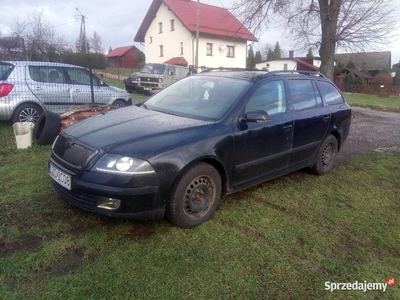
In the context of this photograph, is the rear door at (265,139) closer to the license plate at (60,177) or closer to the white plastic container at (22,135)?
the license plate at (60,177)

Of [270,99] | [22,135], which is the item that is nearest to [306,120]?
[270,99]

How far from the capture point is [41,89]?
7.39 meters

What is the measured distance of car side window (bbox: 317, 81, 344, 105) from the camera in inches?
200

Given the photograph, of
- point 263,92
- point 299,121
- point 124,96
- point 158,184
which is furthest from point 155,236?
point 124,96

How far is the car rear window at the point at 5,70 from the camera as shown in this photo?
23.0 ft

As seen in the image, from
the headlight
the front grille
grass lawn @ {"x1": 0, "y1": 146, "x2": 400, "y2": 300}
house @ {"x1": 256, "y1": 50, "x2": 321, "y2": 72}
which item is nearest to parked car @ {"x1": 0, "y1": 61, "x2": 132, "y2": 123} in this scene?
grass lawn @ {"x1": 0, "y1": 146, "x2": 400, "y2": 300}

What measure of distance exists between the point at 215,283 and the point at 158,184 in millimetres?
995

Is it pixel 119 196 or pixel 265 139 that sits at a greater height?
pixel 265 139

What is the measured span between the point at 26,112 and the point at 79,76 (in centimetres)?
161

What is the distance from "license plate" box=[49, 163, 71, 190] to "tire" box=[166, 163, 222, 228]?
995mm

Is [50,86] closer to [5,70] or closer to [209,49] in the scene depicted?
[5,70]

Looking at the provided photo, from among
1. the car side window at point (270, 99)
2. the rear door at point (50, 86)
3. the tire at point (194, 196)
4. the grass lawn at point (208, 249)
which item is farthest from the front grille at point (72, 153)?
the rear door at point (50, 86)

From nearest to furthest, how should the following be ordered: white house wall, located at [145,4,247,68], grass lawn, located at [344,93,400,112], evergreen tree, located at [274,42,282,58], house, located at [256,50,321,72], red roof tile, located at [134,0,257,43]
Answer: grass lawn, located at [344,93,400,112]
red roof tile, located at [134,0,257,43]
white house wall, located at [145,4,247,68]
house, located at [256,50,321,72]
evergreen tree, located at [274,42,282,58]

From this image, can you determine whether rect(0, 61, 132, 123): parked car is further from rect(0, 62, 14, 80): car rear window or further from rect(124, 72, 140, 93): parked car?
rect(124, 72, 140, 93): parked car
